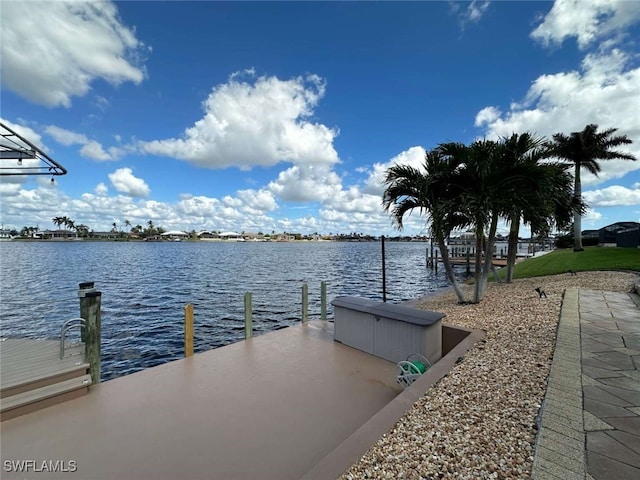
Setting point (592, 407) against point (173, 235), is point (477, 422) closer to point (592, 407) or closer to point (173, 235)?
point (592, 407)

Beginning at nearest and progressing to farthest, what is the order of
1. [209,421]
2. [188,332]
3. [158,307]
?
[209,421] → [188,332] → [158,307]

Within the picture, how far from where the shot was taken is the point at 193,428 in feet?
12.5

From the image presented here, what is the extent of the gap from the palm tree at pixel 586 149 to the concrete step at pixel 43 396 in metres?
29.8

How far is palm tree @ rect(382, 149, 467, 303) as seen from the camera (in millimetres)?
8602

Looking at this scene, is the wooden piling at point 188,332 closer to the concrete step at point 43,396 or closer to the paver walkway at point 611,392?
the concrete step at point 43,396

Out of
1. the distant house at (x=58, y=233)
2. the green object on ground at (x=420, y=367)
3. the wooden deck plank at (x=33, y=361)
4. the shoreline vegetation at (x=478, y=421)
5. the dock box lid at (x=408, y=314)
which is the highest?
the distant house at (x=58, y=233)

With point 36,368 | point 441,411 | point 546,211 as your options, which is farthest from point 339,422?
point 546,211

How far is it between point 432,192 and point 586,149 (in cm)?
2353

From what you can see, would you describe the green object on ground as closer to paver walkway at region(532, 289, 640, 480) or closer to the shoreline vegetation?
the shoreline vegetation

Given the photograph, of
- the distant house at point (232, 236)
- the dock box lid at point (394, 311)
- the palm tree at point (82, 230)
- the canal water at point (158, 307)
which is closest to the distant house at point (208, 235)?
the distant house at point (232, 236)

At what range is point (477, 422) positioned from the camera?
2.71 meters

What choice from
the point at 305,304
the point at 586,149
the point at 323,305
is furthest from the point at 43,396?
the point at 586,149

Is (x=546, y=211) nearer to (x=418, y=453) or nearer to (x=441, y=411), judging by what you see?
(x=441, y=411)

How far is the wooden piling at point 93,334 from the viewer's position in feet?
16.7
